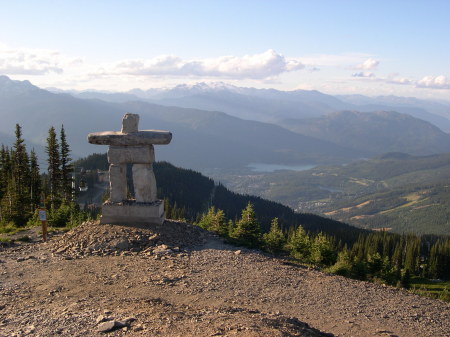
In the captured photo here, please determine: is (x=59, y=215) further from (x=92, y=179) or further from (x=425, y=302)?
(x=92, y=179)

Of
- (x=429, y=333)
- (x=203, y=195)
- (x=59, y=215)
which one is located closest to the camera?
(x=429, y=333)

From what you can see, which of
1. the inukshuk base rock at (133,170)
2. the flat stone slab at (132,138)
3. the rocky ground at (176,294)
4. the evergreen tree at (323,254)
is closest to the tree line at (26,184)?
the inukshuk base rock at (133,170)

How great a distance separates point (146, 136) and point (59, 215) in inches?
531

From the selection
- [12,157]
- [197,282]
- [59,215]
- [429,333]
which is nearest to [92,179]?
[12,157]

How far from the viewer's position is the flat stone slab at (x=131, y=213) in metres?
24.2

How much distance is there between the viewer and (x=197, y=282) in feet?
57.1

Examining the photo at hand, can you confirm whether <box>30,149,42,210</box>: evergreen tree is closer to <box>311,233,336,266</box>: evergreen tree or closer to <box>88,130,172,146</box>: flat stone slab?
<box>88,130,172,146</box>: flat stone slab

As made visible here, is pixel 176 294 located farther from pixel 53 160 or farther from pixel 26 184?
pixel 53 160

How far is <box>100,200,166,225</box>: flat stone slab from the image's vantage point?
2425 cm

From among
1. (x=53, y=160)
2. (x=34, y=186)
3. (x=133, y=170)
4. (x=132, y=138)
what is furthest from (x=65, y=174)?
(x=132, y=138)

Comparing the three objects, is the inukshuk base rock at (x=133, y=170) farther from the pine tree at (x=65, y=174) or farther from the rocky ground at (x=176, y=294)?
the pine tree at (x=65, y=174)

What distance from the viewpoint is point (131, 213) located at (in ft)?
80.0

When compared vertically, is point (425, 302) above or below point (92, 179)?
above

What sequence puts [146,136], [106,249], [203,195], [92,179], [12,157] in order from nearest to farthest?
Result: [106,249] → [146,136] → [12,157] → [92,179] → [203,195]
